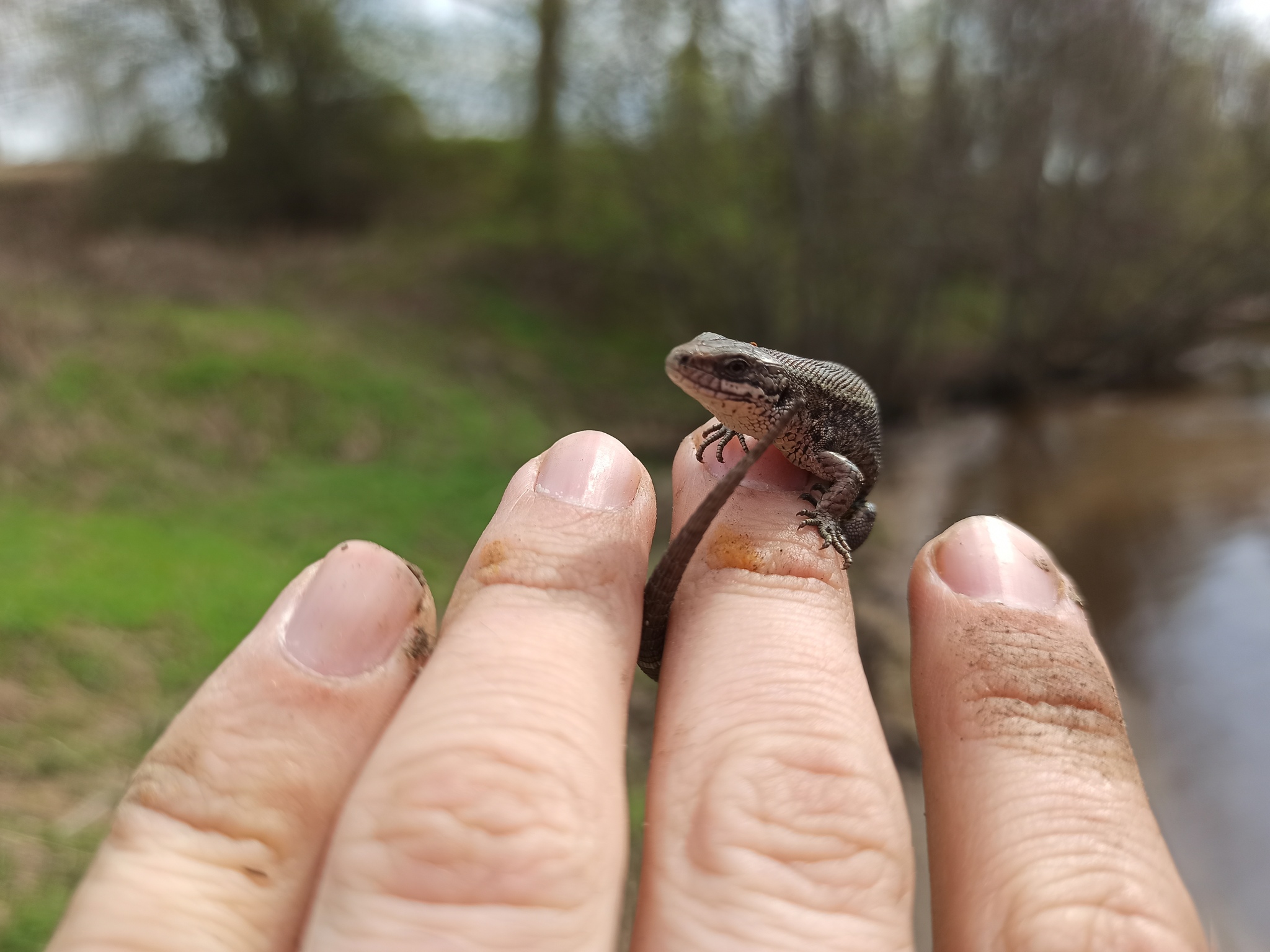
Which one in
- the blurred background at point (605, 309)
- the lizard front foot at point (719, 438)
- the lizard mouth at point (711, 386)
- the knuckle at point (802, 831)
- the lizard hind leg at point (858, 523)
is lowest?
the knuckle at point (802, 831)

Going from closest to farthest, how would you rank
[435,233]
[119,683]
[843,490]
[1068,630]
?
[1068,630] → [843,490] → [119,683] → [435,233]

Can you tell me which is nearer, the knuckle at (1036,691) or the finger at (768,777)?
the finger at (768,777)

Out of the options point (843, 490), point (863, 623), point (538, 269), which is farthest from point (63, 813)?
point (538, 269)

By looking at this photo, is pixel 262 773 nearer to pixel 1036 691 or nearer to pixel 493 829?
pixel 493 829

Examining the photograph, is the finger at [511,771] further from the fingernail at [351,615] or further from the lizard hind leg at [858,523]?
the lizard hind leg at [858,523]

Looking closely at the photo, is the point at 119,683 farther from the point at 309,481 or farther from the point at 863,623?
the point at 863,623

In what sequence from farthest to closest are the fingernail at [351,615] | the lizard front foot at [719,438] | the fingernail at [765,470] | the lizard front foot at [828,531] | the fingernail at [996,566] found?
the lizard front foot at [719,438]
the fingernail at [765,470]
the lizard front foot at [828,531]
the fingernail at [996,566]
the fingernail at [351,615]

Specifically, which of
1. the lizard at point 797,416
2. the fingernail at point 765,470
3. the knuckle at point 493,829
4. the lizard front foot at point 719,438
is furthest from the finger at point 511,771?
the lizard front foot at point 719,438
